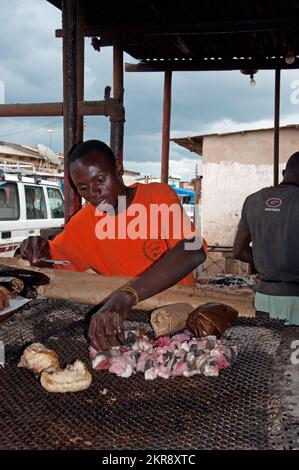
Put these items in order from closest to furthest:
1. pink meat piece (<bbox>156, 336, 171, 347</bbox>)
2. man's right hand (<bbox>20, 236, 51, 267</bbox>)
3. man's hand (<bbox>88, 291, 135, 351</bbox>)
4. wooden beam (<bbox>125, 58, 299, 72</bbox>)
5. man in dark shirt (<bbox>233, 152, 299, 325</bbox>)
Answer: man's hand (<bbox>88, 291, 135, 351</bbox>) < pink meat piece (<bbox>156, 336, 171, 347</bbox>) < man's right hand (<bbox>20, 236, 51, 267</bbox>) < man in dark shirt (<bbox>233, 152, 299, 325</bbox>) < wooden beam (<bbox>125, 58, 299, 72</bbox>)

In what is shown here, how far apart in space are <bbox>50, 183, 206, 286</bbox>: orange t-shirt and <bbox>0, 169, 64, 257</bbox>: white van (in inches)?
252

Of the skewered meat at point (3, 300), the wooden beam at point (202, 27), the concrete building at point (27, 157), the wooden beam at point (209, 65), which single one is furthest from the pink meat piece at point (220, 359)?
the concrete building at point (27, 157)

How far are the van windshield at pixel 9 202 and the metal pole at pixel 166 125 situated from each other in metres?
3.90

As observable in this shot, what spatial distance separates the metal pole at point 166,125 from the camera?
6.71 meters

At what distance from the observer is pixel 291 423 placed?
1.30 m

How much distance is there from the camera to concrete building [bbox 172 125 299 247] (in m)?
12.4

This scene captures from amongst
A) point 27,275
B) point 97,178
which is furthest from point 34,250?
point 97,178

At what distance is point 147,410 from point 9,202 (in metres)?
8.64

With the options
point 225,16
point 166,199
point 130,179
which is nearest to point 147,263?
point 166,199

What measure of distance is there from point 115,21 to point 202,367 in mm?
4567

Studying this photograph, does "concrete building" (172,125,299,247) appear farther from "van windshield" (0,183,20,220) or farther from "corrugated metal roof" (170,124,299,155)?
"van windshield" (0,183,20,220)

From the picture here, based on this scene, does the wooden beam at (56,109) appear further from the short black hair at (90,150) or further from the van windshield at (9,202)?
the van windshield at (9,202)

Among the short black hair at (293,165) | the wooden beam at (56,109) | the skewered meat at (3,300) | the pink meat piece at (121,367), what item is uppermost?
the wooden beam at (56,109)

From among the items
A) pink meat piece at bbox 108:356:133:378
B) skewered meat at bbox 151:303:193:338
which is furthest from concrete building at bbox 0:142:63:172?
pink meat piece at bbox 108:356:133:378
